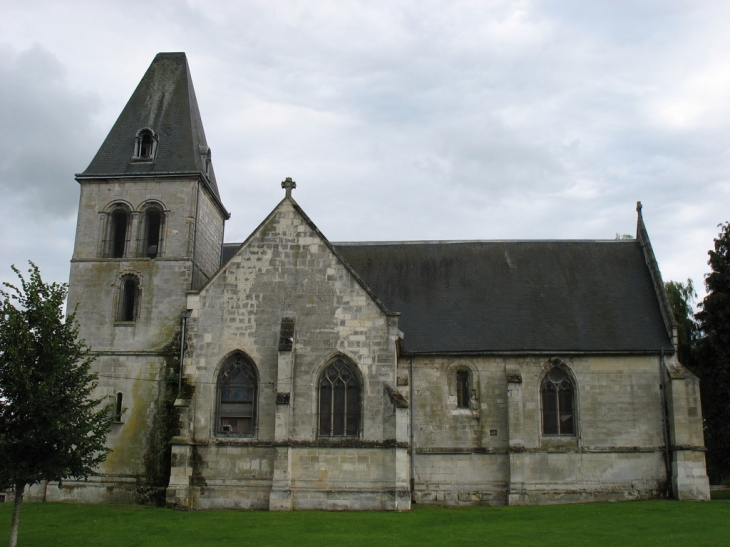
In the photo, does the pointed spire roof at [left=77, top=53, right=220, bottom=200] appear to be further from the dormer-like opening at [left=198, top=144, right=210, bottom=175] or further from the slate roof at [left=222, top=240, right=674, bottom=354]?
the slate roof at [left=222, top=240, right=674, bottom=354]

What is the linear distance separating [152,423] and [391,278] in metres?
11.8

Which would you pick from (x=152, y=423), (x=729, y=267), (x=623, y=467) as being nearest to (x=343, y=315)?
(x=152, y=423)

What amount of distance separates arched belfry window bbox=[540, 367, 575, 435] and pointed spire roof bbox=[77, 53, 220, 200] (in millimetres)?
16444

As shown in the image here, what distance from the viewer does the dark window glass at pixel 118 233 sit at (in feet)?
95.8

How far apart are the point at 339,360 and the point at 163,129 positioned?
1341 centimetres

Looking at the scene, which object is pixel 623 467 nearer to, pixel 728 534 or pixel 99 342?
pixel 728 534

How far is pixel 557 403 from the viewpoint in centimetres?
2788

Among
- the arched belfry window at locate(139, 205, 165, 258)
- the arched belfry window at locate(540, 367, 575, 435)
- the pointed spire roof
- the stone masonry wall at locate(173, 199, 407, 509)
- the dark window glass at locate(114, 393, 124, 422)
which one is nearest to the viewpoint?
the stone masonry wall at locate(173, 199, 407, 509)

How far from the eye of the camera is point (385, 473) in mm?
23578

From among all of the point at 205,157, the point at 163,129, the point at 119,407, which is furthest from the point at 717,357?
the point at 163,129

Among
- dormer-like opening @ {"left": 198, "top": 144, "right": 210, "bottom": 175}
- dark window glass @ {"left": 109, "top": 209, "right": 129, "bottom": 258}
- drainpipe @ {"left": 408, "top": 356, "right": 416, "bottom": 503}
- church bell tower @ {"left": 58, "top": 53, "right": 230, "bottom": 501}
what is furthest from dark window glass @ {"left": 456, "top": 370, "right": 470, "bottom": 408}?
dark window glass @ {"left": 109, "top": 209, "right": 129, "bottom": 258}

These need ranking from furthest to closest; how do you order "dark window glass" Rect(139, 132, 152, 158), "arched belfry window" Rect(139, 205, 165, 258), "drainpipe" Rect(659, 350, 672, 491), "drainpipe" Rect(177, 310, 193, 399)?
"dark window glass" Rect(139, 132, 152, 158) → "arched belfry window" Rect(139, 205, 165, 258) → "drainpipe" Rect(659, 350, 672, 491) → "drainpipe" Rect(177, 310, 193, 399)

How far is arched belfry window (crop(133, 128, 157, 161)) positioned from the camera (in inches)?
1180

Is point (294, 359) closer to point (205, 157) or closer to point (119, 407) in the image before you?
point (119, 407)
